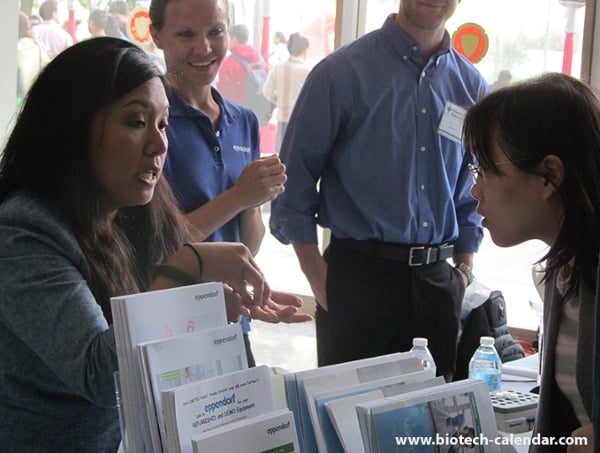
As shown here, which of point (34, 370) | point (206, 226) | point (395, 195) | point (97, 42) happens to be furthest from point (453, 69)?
point (34, 370)

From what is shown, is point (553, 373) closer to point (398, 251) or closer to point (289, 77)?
point (398, 251)

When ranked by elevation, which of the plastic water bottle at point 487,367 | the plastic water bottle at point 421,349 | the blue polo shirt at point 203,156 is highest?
the blue polo shirt at point 203,156

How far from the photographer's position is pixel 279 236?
111 inches

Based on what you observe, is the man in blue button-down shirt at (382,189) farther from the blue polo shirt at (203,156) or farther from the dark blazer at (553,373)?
the dark blazer at (553,373)

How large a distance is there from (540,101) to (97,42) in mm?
884

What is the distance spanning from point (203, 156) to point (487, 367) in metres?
1.02

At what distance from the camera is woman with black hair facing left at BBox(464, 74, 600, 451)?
1.51 meters

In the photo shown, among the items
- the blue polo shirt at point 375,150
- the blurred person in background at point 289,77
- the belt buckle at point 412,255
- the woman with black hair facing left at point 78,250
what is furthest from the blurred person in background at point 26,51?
the woman with black hair facing left at point 78,250

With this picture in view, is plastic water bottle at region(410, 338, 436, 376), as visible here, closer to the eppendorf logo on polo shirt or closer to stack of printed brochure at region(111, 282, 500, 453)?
the eppendorf logo on polo shirt

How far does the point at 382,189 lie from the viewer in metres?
2.60

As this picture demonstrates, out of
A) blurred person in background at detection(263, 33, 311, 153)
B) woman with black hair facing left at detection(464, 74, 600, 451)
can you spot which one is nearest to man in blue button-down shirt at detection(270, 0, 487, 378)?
woman with black hair facing left at detection(464, 74, 600, 451)

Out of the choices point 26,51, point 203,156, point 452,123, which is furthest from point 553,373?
point 26,51

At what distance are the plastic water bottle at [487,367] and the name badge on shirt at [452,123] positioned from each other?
0.74 m

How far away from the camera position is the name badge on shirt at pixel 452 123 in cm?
265
